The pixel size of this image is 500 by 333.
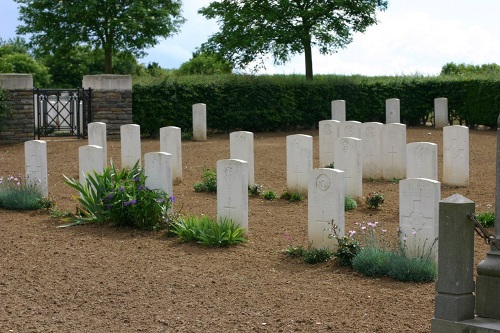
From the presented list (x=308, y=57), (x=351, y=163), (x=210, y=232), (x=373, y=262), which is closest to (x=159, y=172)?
(x=210, y=232)

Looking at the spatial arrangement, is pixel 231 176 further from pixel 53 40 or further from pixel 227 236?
pixel 53 40

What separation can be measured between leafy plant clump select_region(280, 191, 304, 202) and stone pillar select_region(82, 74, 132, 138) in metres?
12.2

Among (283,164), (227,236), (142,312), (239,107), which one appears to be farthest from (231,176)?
(239,107)

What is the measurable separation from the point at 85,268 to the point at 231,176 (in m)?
2.28

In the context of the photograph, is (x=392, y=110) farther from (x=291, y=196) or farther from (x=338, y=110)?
(x=291, y=196)

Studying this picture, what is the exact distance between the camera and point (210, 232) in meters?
10.3

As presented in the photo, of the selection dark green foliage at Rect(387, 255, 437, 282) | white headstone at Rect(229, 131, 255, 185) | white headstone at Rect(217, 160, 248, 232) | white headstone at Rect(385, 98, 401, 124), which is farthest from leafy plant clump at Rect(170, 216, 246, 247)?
white headstone at Rect(385, 98, 401, 124)

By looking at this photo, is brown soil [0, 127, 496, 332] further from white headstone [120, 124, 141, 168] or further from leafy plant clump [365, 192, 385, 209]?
white headstone [120, 124, 141, 168]

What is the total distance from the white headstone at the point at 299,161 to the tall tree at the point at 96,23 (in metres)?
23.4

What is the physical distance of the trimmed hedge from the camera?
26359mm

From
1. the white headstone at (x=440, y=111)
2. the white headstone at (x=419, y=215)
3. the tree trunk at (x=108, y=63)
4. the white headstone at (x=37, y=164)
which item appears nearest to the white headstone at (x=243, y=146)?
the white headstone at (x=37, y=164)

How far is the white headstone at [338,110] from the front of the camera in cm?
2786

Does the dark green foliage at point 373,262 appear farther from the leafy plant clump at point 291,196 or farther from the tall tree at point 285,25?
the tall tree at point 285,25

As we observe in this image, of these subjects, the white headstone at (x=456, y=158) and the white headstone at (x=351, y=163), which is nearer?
the white headstone at (x=351, y=163)
